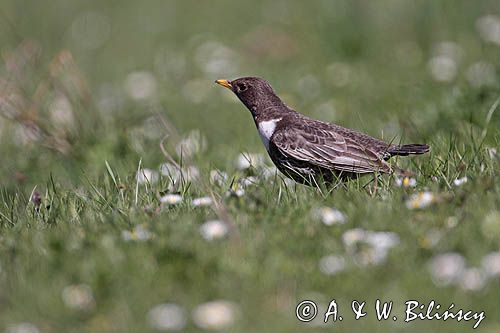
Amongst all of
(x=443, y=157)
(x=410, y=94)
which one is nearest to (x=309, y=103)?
(x=410, y=94)

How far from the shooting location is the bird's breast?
6.52 meters

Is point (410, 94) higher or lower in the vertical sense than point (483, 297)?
higher

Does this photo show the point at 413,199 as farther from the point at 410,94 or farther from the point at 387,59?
the point at 387,59

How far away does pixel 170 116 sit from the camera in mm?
9562

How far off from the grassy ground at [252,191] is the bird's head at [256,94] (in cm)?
42

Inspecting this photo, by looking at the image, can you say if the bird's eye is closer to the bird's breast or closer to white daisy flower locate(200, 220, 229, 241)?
the bird's breast

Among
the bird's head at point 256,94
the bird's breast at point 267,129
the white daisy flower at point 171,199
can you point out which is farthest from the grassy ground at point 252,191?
the bird's head at point 256,94

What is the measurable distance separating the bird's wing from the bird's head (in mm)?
500

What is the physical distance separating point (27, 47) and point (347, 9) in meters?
3.98

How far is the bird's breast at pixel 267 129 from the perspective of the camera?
6.52 meters

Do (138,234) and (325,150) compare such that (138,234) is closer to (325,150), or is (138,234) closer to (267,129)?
(325,150)

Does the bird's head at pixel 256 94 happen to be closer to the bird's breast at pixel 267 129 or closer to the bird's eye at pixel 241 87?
the bird's eye at pixel 241 87

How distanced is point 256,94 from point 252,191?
149 cm

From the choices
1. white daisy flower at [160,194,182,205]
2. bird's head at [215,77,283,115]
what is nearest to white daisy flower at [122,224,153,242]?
white daisy flower at [160,194,182,205]
